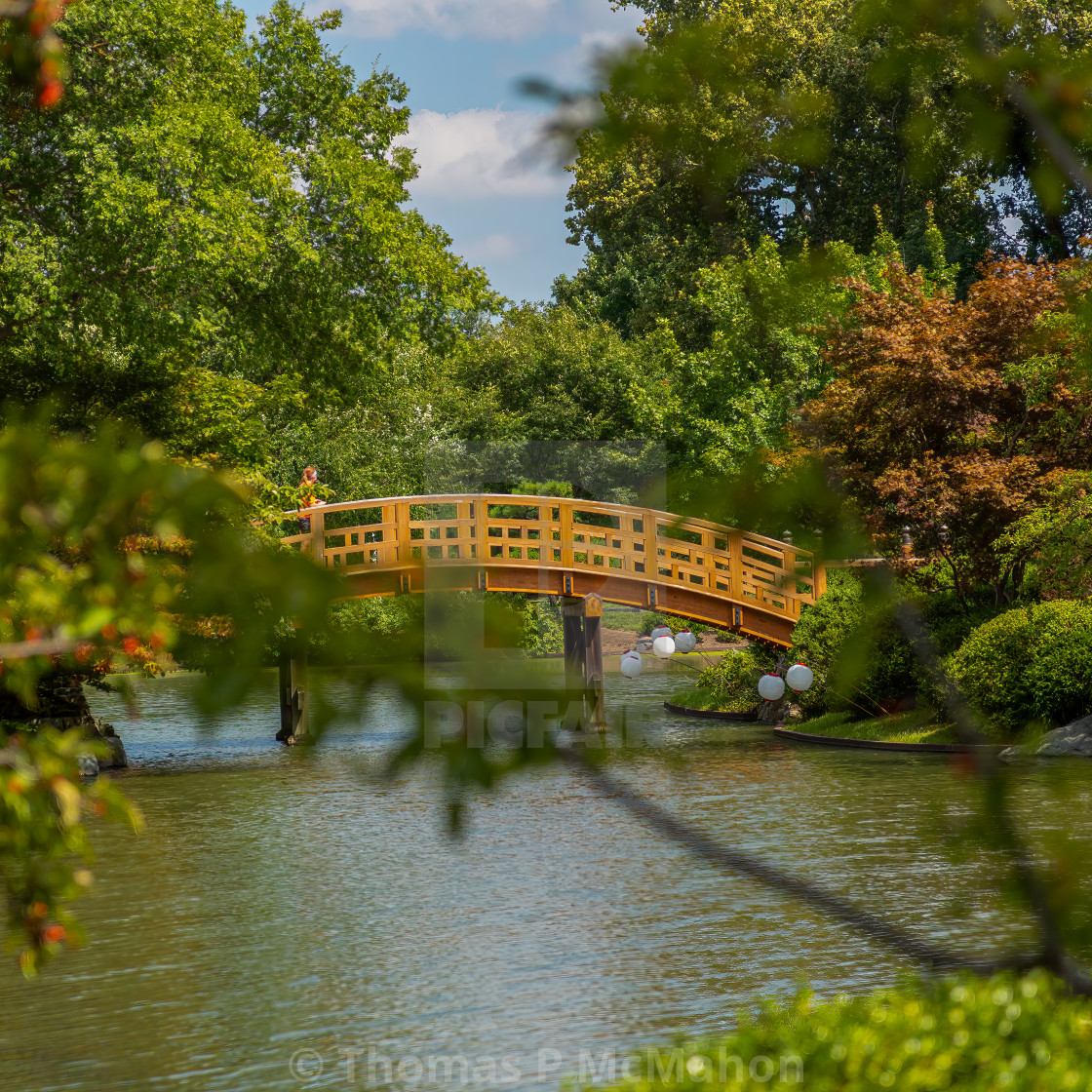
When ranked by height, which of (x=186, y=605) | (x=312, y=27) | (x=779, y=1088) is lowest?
(x=779, y=1088)

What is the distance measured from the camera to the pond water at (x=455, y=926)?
22.5ft

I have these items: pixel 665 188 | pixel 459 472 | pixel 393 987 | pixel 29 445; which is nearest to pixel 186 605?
pixel 29 445

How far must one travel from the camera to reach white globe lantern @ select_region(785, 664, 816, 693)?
64.1ft

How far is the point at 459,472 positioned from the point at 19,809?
125ft

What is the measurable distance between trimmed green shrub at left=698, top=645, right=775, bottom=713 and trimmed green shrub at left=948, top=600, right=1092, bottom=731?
23.6 feet

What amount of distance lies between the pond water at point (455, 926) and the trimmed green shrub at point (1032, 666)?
1.13 metres

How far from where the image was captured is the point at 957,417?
58.3 ft

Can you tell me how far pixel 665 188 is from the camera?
8.68 feet

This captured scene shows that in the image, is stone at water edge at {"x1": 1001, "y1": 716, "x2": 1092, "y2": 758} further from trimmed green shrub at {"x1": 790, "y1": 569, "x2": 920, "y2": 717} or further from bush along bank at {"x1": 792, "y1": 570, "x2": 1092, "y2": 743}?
trimmed green shrub at {"x1": 790, "y1": 569, "x2": 920, "y2": 717}

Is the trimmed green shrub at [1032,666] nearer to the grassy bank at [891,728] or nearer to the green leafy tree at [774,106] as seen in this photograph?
the grassy bank at [891,728]

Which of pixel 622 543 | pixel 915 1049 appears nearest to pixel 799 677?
pixel 622 543

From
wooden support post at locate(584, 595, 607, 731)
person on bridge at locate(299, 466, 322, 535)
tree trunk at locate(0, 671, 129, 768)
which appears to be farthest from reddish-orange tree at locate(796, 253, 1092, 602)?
tree trunk at locate(0, 671, 129, 768)

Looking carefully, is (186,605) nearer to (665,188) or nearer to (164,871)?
(665,188)

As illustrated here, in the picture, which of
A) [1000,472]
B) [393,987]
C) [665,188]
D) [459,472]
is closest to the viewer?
[665,188]
